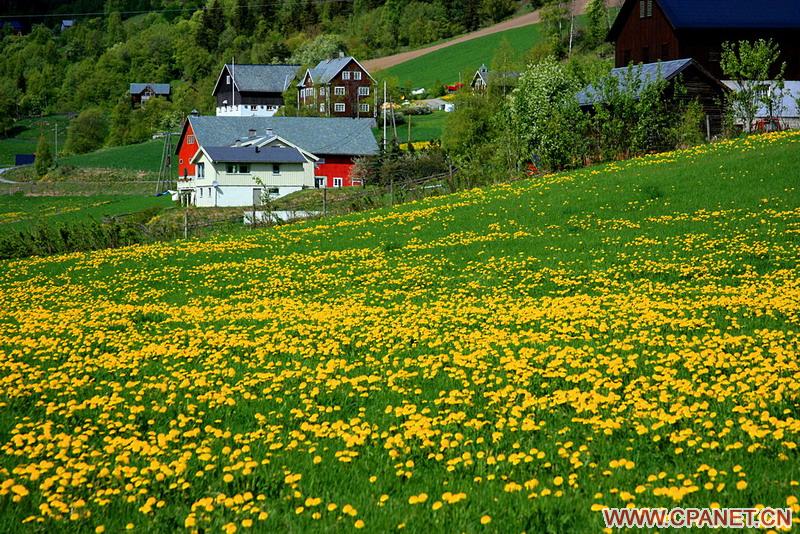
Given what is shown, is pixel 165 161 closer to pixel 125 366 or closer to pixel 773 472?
pixel 125 366

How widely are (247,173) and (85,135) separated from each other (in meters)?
78.0

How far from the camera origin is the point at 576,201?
101 ft

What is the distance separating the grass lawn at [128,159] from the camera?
4331 inches

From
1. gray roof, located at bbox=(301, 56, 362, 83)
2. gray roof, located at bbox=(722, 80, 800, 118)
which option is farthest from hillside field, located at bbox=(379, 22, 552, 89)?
gray roof, located at bbox=(722, 80, 800, 118)

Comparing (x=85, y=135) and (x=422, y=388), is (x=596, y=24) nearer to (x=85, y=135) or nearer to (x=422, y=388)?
(x=85, y=135)

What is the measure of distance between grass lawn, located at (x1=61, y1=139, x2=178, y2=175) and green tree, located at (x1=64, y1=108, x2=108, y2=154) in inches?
513

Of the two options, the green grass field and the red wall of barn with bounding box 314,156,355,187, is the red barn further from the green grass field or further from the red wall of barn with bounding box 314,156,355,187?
the green grass field

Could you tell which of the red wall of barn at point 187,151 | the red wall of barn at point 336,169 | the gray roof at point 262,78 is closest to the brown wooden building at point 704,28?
the red wall of barn at point 336,169

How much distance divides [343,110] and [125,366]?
389ft

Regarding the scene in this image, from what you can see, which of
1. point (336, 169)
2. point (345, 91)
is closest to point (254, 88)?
point (345, 91)

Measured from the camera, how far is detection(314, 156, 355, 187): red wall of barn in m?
88.6

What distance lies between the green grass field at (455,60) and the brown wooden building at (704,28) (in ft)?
196

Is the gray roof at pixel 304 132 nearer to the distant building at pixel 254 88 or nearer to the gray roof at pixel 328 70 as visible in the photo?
the gray roof at pixel 328 70

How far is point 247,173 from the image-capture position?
7681 centimetres
